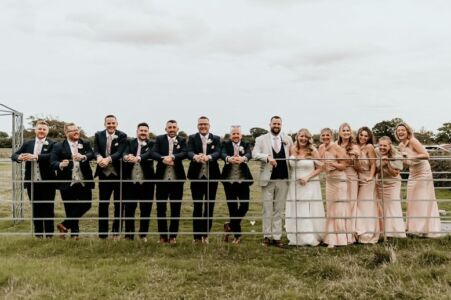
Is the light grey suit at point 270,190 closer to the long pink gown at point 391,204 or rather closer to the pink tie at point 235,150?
the pink tie at point 235,150

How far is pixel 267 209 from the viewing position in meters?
7.21

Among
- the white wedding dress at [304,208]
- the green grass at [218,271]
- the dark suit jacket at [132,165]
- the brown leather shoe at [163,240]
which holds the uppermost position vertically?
the dark suit jacket at [132,165]

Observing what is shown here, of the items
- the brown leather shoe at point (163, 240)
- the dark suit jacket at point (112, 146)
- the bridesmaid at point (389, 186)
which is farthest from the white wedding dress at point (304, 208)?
the dark suit jacket at point (112, 146)

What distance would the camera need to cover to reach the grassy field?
4.94 meters

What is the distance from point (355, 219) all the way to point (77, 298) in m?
4.60

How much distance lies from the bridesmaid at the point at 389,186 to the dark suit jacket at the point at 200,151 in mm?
2600

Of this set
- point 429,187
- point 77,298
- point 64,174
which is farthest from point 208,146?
point 429,187

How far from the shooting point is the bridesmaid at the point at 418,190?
25.1ft

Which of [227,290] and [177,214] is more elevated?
[177,214]

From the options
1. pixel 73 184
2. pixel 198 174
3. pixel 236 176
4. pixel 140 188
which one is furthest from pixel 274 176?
pixel 73 184

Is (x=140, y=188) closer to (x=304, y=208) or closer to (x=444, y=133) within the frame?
(x=304, y=208)

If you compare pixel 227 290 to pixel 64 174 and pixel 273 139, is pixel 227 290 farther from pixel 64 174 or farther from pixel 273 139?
pixel 64 174

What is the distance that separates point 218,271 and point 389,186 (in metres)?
3.57

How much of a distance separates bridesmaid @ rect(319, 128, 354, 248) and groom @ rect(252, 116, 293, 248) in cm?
71
